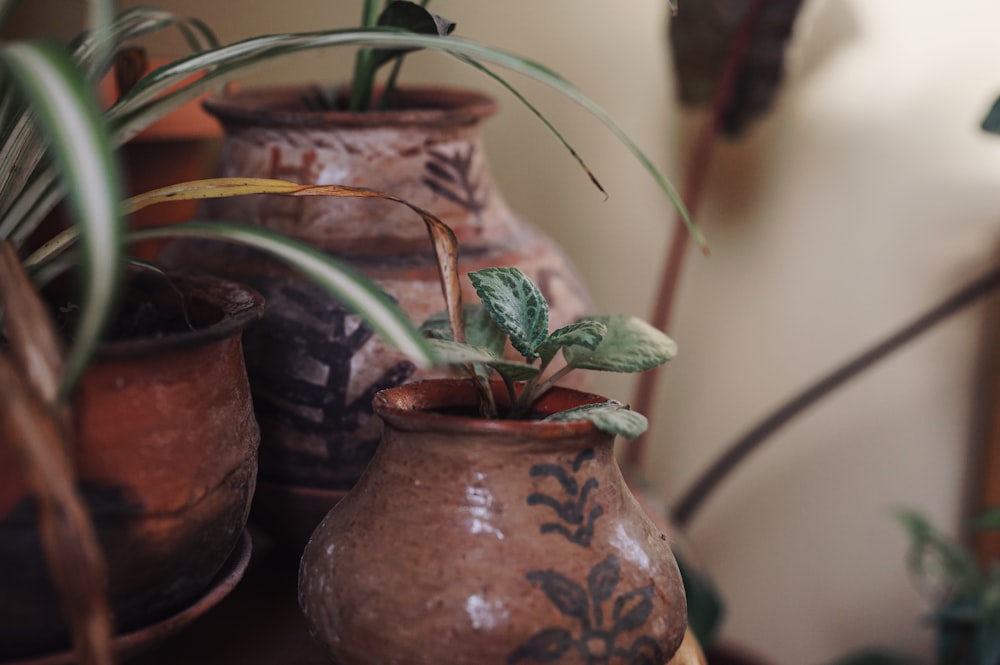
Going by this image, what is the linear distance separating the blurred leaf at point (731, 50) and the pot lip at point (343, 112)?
0.60m

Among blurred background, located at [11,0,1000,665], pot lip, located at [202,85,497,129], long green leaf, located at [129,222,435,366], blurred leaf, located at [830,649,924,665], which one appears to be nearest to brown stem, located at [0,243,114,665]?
long green leaf, located at [129,222,435,366]

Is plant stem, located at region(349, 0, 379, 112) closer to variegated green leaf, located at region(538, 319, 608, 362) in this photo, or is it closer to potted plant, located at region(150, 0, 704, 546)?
potted plant, located at region(150, 0, 704, 546)

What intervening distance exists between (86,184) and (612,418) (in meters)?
0.25

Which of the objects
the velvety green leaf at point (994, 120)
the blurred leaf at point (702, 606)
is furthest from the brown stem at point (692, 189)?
the velvety green leaf at point (994, 120)

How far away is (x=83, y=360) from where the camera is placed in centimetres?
28

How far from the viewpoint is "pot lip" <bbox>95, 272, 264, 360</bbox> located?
0.39m

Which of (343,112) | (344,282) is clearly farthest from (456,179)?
(344,282)

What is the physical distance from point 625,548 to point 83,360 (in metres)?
0.26

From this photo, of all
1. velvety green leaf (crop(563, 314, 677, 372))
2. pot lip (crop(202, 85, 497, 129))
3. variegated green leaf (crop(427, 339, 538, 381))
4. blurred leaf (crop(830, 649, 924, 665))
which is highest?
pot lip (crop(202, 85, 497, 129))

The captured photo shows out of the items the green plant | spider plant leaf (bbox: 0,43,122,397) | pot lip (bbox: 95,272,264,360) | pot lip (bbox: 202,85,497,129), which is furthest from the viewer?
the green plant

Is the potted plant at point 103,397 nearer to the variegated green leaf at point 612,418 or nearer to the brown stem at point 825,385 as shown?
the variegated green leaf at point 612,418

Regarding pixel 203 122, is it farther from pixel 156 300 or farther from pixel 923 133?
pixel 923 133

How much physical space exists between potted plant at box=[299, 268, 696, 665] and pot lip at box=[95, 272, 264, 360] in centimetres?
8

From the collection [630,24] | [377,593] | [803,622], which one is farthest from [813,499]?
[377,593]
